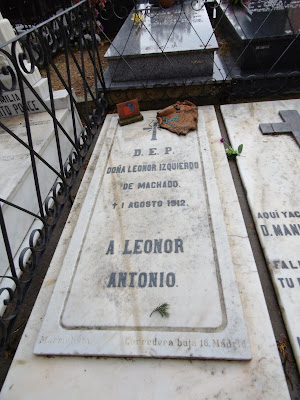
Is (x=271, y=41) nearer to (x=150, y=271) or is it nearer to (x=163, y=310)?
(x=150, y=271)

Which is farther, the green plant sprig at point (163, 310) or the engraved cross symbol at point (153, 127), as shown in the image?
the engraved cross symbol at point (153, 127)

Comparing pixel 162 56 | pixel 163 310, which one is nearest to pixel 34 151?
pixel 163 310

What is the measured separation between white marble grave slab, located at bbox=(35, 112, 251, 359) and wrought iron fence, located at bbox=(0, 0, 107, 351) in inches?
10.0

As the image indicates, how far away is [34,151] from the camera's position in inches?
63.9

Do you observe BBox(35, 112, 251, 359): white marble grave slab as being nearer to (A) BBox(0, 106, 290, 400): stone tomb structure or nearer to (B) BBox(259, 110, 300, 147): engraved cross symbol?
(A) BBox(0, 106, 290, 400): stone tomb structure

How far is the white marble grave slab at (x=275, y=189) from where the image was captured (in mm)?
1538

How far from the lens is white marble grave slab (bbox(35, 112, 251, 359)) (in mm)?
1372

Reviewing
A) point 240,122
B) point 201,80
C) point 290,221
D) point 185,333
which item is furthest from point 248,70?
point 185,333

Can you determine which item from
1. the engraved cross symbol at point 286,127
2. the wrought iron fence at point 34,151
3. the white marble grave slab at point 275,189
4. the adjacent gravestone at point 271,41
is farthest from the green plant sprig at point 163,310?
the adjacent gravestone at point 271,41

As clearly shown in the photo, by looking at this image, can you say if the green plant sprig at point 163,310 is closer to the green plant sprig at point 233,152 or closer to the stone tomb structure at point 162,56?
the green plant sprig at point 233,152

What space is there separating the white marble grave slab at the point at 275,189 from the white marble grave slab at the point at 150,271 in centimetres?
27

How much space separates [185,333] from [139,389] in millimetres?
324

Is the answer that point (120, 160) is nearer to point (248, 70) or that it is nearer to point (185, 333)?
point (185, 333)

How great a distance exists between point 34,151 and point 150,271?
1.00 m
